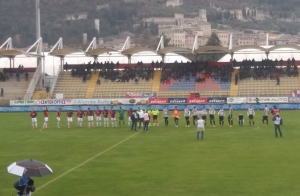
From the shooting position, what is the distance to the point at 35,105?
2958 inches

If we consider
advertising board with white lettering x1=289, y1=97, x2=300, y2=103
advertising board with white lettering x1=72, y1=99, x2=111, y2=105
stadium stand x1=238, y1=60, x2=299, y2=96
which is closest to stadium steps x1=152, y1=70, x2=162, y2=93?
advertising board with white lettering x1=72, y1=99, x2=111, y2=105

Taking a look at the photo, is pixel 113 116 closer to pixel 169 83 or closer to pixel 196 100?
pixel 196 100

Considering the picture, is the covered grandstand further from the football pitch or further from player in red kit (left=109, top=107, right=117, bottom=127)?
the football pitch

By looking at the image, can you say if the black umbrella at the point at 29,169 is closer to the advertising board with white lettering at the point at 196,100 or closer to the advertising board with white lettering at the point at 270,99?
the advertising board with white lettering at the point at 196,100

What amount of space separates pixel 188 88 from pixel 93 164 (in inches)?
2068

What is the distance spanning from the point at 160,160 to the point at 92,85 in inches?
A: 2167

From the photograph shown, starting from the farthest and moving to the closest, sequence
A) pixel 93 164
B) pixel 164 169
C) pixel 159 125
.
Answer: pixel 159 125 → pixel 93 164 → pixel 164 169

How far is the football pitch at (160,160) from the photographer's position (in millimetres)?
22172

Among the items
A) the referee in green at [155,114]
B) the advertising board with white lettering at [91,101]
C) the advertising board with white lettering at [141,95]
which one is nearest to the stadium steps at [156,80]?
the advertising board with white lettering at [141,95]

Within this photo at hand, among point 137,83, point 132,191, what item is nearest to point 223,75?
point 137,83

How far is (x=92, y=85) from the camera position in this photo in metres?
83.3

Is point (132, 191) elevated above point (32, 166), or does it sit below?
below

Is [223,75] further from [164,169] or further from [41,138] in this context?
[164,169]

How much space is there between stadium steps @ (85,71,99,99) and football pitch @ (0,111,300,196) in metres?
33.7
